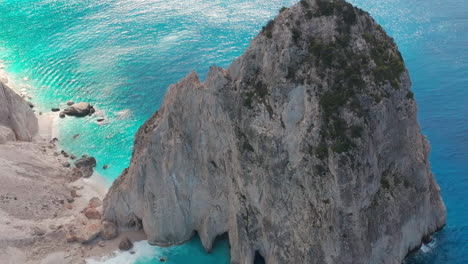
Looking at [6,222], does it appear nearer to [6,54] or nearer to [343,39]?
[343,39]

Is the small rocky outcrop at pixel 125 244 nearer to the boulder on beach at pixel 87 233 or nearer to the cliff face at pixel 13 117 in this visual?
the boulder on beach at pixel 87 233

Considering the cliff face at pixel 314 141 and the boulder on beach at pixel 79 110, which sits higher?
the cliff face at pixel 314 141

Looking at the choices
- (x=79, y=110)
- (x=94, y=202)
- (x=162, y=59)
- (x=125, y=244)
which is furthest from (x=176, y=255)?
(x=162, y=59)

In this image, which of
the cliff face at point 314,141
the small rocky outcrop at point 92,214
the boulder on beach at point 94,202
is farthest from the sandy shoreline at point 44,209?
the cliff face at point 314,141

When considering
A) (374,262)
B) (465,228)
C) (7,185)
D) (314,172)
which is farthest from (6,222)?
(465,228)

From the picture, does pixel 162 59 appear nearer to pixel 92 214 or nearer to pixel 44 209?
pixel 92 214

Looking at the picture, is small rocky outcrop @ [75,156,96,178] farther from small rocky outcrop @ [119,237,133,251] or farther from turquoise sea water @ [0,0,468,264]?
small rocky outcrop @ [119,237,133,251]

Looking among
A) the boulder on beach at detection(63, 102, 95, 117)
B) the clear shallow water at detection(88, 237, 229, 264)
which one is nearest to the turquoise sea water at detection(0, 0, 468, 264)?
the clear shallow water at detection(88, 237, 229, 264)
